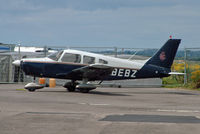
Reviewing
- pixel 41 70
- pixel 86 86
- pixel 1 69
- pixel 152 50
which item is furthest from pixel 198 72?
pixel 1 69

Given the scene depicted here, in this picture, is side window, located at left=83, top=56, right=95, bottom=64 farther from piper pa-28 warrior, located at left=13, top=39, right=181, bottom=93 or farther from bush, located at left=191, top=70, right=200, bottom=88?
bush, located at left=191, top=70, right=200, bottom=88

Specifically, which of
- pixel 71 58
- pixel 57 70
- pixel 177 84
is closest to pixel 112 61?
pixel 71 58

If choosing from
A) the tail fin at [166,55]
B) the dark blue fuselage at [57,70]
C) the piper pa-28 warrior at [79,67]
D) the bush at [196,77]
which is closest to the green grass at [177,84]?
the bush at [196,77]

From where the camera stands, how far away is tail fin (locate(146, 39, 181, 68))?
67.3ft

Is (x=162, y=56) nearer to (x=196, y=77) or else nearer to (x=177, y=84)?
(x=196, y=77)

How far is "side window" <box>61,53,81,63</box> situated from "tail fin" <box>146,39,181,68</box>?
4.24m

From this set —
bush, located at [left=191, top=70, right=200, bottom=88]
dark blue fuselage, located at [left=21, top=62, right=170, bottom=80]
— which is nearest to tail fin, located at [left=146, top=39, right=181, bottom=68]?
dark blue fuselage, located at [left=21, top=62, right=170, bottom=80]

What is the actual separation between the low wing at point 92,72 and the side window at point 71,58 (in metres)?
0.63

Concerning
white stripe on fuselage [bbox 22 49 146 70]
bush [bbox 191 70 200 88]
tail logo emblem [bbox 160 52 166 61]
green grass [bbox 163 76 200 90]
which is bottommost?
green grass [bbox 163 76 200 90]

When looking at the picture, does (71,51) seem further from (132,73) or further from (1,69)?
(1,69)

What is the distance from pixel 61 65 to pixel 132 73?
3981 millimetres

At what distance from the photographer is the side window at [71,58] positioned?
18828 mm

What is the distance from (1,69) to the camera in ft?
82.4

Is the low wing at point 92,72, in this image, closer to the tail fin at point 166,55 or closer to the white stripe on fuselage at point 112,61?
the white stripe on fuselage at point 112,61
